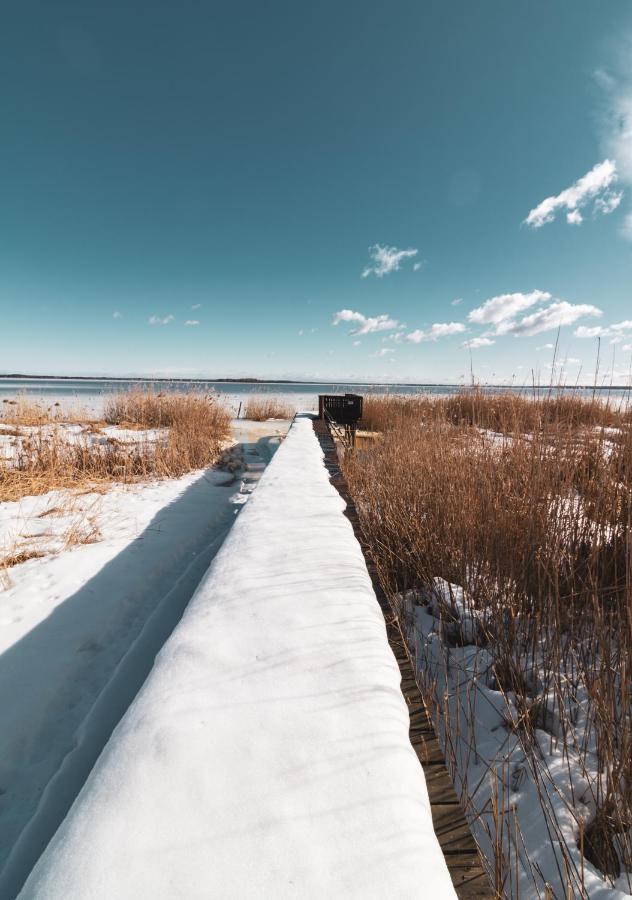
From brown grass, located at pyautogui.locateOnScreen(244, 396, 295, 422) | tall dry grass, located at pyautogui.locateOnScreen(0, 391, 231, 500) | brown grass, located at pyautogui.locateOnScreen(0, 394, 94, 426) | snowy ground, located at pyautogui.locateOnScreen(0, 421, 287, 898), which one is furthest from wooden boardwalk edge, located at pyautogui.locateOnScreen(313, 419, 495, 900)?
brown grass, located at pyautogui.locateOnScreen(244, 396, 295, 422)

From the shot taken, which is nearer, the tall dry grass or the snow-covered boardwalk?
the snow-covered boardwalk

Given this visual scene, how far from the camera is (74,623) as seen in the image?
6.23 feet

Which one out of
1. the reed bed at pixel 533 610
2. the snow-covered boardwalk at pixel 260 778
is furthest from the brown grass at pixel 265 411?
the snow-covered boardwalk at pixel 260 778

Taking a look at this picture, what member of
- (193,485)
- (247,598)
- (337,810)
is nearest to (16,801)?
(247,598)

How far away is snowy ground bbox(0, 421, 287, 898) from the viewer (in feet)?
3.74

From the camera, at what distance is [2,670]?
1.55m

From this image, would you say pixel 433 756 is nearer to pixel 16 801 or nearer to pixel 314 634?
pixel 314 634

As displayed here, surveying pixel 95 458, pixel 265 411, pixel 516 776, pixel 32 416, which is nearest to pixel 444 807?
pixel 516 776

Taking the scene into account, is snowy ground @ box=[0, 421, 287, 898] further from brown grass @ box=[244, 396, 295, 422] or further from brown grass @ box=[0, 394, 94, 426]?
brown grass @ box=[244, 396, 295, 422]

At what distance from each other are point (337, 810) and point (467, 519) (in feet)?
5.45

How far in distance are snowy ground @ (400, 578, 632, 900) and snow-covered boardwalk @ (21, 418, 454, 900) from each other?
23 cm

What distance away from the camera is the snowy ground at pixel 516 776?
825mm

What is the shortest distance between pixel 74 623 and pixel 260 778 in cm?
174

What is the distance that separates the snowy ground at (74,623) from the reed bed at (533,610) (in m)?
1.21
